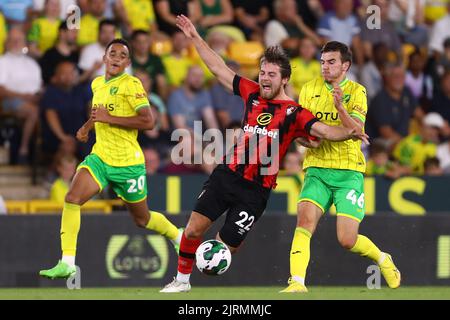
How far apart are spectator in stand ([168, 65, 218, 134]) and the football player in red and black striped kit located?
17.0 ft

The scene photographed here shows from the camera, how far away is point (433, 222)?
14.9m

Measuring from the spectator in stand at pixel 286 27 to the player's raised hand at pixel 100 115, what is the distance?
599cm

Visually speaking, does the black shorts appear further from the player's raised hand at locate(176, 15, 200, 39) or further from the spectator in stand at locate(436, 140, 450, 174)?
the spectator in stand at locate(436, 140, 450, 174)

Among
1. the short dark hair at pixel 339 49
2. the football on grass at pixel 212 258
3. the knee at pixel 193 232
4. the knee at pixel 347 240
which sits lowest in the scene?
the football on grass at pixel 212 258

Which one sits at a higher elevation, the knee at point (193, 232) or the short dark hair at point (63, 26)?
the short dark hair at point (63, 26)

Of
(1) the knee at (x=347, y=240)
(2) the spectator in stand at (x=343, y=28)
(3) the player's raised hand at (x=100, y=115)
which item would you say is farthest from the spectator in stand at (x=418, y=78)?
(3) the player's raised hand at (x=100, y=115)

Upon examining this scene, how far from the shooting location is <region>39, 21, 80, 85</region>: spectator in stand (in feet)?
54.2

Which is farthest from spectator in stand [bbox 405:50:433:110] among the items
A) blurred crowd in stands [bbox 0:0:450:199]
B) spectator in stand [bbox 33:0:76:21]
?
spectator in stand [bbox 33:0:76:21]

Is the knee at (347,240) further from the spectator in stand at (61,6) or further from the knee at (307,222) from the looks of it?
the spectator in stand at (61,6)

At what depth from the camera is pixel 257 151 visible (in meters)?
11.6

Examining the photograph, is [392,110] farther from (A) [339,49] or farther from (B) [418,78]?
(A) [339,49]

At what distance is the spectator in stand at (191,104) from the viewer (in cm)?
1694

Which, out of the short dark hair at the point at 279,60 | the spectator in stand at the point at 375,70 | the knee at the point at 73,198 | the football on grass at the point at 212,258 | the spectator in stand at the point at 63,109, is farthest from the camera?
the spectator in stand at the point at 375,70

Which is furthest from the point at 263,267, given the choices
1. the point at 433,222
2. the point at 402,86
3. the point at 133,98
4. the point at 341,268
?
the point at 402,86
